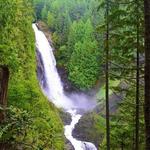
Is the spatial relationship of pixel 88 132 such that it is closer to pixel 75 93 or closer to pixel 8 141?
pixel 75 93

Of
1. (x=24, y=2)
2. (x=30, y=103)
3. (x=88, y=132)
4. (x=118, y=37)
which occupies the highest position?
(x=24, y=2)

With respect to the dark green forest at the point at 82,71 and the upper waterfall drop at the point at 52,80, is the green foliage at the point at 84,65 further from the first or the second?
the upper waterfall drop at the point at 52,80

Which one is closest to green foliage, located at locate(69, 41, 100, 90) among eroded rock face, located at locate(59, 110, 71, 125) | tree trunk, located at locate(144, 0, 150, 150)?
eroded rock face, located at locate(59, 110, 71, 125)

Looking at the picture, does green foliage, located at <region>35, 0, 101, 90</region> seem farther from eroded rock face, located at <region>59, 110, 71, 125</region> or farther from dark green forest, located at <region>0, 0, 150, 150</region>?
eroded rock face, located at <region>59, 110, 71, 125</region>

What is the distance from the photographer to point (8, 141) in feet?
29.1

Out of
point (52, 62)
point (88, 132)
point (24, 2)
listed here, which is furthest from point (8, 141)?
point (52, 62)

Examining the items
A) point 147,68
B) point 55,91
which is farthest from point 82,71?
point 147,68

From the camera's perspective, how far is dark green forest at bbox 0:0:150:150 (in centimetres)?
935

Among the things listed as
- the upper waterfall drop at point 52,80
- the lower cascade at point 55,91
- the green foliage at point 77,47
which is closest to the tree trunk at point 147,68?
the lower cascade at point 55,91

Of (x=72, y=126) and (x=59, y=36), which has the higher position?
(x=59, y=36)

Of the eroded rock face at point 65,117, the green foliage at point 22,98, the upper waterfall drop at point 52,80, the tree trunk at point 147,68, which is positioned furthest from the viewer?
the upper waterfall drop at point 52,80

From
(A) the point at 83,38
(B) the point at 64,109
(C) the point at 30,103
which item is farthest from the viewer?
(A) the point at 83,38

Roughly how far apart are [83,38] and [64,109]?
1620 centimetres

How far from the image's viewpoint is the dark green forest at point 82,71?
935 centimetres
